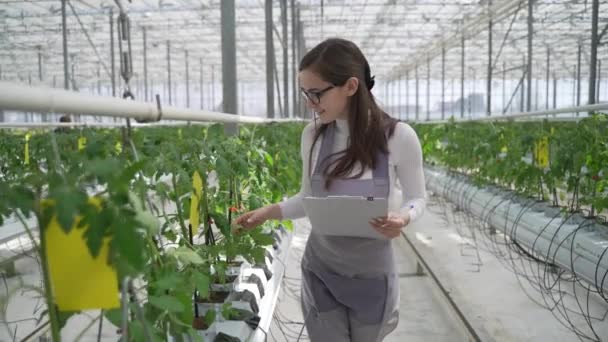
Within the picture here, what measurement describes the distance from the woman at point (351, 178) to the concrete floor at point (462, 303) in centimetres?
99

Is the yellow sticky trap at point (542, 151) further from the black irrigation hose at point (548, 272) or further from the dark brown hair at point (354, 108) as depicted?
the dark brown hair at point (354, 108)

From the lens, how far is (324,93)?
1.56 m

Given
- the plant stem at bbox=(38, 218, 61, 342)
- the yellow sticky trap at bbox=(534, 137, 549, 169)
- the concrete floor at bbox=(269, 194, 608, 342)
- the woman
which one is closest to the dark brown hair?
the woman

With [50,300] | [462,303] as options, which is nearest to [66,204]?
[50,300]

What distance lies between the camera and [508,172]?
4.40 m

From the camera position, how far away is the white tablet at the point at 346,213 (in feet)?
4.59

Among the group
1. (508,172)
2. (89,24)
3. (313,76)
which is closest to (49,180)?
(313,76)

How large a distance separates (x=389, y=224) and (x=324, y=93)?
41cm

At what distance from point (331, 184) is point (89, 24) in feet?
45.3

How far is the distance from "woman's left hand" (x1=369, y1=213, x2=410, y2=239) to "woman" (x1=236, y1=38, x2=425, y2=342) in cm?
6

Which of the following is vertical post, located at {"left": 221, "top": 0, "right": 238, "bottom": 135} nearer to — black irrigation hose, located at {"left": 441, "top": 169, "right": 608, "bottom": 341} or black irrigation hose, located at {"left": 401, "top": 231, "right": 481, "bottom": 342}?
black irrigation hose, located at {"left": 401, "top": 231, "right": 481, "bottom": 342}

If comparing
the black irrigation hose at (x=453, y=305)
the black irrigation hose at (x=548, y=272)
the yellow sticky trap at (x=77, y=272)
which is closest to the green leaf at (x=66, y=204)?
the yellow sticky trap at (x=77, y=272)

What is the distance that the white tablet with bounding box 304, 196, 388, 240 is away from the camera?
1398 mm

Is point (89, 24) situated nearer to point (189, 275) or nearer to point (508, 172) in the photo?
point (508, 172)
